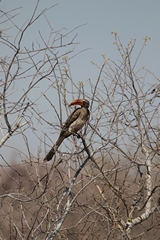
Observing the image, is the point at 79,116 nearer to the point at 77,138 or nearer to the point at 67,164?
the point at 77,138

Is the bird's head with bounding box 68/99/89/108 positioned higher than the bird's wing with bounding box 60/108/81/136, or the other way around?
the bird's head with bounding box 68/99/89/108

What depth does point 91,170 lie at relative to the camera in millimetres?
5965

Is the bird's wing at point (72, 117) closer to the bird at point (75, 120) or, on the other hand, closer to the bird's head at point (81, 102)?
the bird at point (75, 120)

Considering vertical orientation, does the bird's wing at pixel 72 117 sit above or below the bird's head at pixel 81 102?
below

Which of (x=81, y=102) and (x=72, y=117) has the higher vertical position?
(x=81, y=102)

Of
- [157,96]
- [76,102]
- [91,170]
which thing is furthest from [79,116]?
[157,96]

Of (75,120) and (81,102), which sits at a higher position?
(81,102)

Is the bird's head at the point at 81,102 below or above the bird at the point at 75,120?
above

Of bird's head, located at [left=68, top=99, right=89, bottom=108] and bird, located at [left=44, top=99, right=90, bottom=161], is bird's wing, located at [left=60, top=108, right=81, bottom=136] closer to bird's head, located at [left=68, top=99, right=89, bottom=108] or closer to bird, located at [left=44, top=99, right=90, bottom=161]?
bird, located at [left=44, top=99, right=90, bottom=161]

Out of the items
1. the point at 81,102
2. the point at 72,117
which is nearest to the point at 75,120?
the point at 72,117

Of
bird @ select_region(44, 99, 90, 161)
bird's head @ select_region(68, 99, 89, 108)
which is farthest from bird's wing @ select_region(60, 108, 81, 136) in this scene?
bird's head @ select_region(68, 99, 89, 108)

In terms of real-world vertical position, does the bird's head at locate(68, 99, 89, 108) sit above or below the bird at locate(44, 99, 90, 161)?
above

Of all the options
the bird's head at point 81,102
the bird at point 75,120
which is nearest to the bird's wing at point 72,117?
the bird at point 75,120

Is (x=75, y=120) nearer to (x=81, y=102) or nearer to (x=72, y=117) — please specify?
(x=72, y=117)
